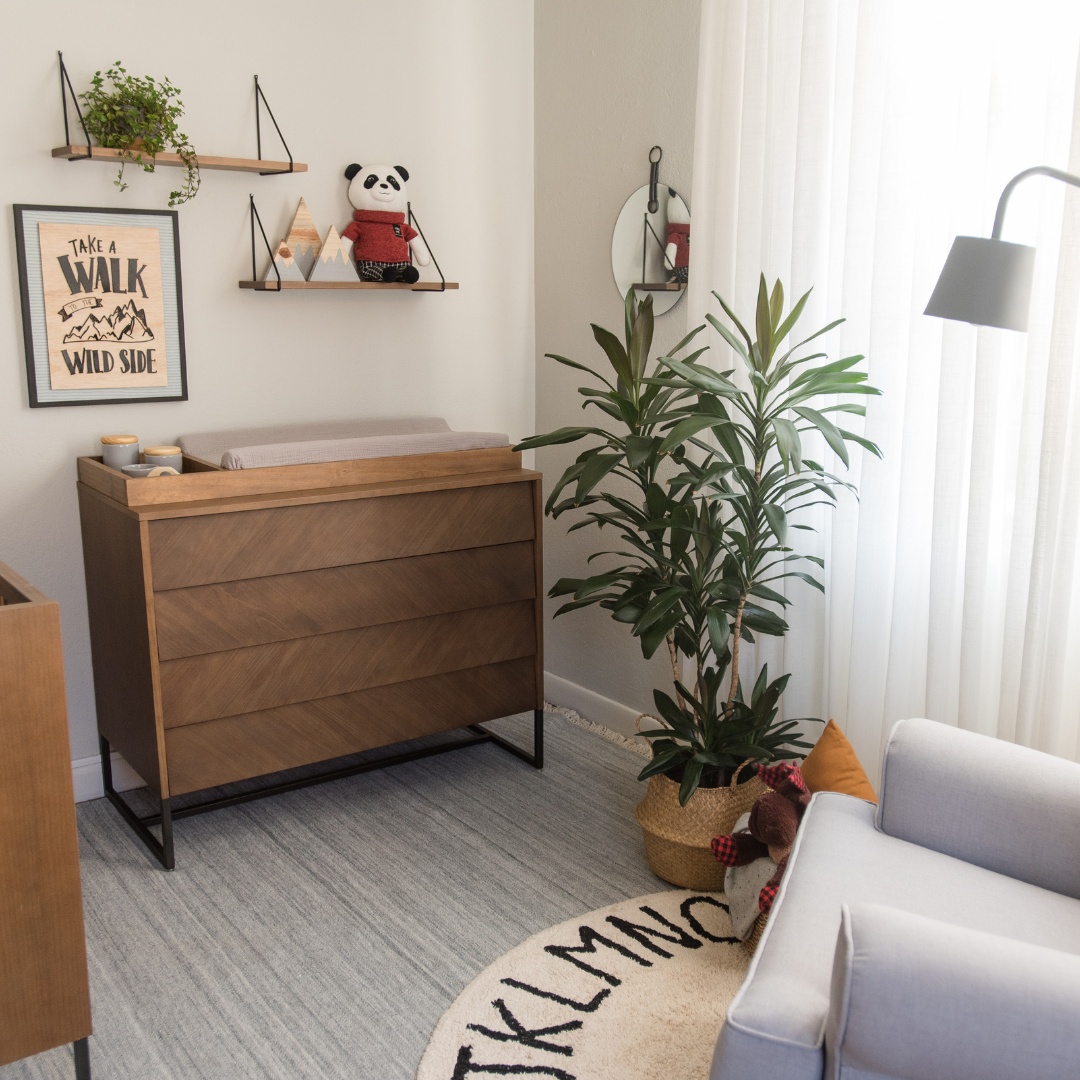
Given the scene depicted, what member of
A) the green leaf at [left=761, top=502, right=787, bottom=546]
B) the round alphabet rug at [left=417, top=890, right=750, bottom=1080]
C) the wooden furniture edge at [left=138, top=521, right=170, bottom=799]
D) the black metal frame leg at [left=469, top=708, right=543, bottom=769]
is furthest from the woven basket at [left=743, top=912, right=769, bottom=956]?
the wooden furniture edge at [left=138, top=521, right=170, bottom=799]

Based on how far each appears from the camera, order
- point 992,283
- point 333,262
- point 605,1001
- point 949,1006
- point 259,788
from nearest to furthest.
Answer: point 949,1006
point 992,283
point 605,1001
point 259,788
point 333,262

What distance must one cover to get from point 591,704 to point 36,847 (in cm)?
200

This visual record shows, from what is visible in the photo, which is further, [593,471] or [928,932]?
[593,471]

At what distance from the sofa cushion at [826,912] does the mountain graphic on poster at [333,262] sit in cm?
188

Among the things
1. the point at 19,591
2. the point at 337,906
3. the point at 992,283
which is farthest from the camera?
the point at 337,906

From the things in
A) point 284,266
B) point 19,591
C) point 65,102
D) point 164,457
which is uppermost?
point 65,102

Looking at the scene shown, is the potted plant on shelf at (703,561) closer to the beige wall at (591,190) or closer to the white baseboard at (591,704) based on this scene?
the beige wall at (591,190)

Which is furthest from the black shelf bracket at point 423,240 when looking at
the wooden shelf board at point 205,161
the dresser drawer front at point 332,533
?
the dresser drawer front at point 332,533

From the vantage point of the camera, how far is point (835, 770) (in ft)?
6.63

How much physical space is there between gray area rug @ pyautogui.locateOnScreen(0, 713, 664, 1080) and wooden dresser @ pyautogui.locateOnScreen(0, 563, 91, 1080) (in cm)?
24

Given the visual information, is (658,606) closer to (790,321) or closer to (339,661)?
(790,321)

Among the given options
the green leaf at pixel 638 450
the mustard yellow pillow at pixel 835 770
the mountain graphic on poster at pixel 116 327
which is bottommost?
the mustard yellow pillow at pixel 835 770

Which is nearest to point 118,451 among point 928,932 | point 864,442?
point 864,442

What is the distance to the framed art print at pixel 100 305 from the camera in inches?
96.6
